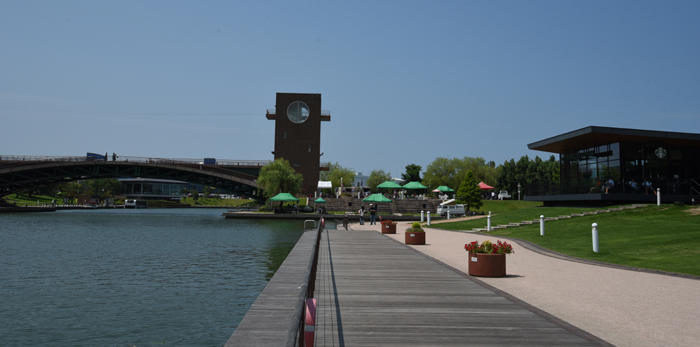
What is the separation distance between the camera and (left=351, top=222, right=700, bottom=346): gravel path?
Result: 7.74 meters

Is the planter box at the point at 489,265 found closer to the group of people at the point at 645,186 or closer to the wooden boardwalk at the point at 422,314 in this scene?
the wooden boardwalk at the point at 422,314

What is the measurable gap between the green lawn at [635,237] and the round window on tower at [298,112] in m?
82.1

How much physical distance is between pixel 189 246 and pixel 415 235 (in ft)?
48.8

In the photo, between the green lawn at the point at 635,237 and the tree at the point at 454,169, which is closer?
the green lawn at the point at 635,237

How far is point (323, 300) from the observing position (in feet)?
33.5

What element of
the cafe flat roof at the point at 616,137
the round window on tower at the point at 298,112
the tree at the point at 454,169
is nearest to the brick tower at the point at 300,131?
the round window on tower at the point at 298,112

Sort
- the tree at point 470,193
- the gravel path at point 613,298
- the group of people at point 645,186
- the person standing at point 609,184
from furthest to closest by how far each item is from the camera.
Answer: the tree at point 470,193, the person standing at point 609,184, the group of people at point 645,186, the gravel path at point 613,298

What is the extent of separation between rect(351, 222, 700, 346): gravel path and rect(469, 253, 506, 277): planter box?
23 centimetres

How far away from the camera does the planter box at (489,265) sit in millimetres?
13773

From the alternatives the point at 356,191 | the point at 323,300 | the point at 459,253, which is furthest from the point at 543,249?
the point at 356,191

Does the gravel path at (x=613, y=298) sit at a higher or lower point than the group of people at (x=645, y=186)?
lower

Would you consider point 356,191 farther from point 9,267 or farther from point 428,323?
point 428,323

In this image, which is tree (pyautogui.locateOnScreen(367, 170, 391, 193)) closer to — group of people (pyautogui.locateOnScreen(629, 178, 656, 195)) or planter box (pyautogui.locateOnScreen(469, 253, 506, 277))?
group of people (pyautogui.locateOnScreen(629, 178, 656, 195))

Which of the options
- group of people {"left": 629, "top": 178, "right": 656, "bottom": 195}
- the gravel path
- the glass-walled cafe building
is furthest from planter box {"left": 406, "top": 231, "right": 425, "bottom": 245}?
group of people {"left": 629, "top": 178, "right": 656, "bottom": 195}
